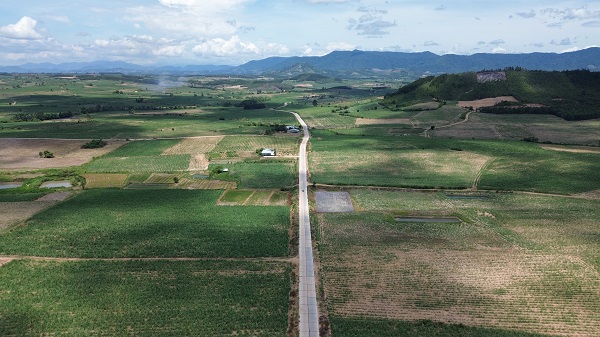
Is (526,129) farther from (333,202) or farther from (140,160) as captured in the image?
(140,160)

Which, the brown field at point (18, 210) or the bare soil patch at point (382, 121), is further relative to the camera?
the bare soil patch at point (382, 121)

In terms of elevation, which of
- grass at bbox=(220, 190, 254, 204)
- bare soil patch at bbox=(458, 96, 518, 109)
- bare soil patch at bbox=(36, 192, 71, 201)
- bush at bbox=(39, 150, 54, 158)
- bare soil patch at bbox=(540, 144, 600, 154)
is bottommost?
grass at bbox=(220, 190, 254, 204)

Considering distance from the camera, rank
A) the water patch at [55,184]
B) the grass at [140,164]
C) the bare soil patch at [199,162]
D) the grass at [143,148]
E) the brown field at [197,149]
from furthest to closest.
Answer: the grass at [143,148]
the brown field at [197,149]
the bare soil patch at [199,162]
the grass at [140,164]
the water patch at [55,184]

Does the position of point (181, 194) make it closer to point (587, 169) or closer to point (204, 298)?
point (204, 298)

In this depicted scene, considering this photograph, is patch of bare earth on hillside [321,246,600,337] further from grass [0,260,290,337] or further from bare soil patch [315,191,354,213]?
bare soil patch [315,191,354,213]

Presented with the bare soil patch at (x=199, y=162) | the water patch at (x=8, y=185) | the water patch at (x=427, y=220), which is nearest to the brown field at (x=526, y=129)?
the water patch at (x=427, y=220)

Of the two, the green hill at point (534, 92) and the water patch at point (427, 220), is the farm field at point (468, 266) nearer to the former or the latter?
the water patch at point (427, 220)

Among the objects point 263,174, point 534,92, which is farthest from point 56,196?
point 534,92

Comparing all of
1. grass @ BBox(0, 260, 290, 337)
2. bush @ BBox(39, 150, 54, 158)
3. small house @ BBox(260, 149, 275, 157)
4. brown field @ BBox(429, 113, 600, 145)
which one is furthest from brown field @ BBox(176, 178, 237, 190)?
brown field @ BBox(429, 113, 600, 145)
